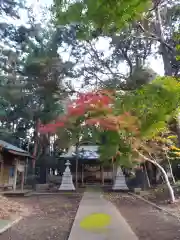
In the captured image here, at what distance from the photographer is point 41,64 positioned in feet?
56.7

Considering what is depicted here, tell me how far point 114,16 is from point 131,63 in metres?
16.7

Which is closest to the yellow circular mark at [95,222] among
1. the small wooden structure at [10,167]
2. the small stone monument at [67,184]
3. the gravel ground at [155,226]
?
the gravel ground at [155,226]

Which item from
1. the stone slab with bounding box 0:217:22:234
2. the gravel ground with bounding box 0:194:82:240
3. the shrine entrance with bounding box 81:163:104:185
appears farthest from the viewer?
the shrine entrance with bounding box 81:163:104:185

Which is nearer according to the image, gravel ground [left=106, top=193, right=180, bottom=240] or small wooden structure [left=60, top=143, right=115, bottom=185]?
gravel ground [left=106, top=193, right=180, bottom=240]

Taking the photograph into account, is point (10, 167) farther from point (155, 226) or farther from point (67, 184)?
point (155, 226)

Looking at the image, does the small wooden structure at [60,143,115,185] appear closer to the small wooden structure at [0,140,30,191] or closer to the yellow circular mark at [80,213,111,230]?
the small wooden structure at [0,140,30,191]

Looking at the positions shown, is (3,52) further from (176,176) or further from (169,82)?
(169,82)

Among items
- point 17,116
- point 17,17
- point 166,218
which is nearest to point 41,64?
point 17,17

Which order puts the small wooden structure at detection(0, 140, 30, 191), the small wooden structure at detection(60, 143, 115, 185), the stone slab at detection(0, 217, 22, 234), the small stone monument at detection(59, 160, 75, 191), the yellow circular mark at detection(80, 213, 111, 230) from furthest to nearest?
the small wooden structure at detection(60, 143, 115, 185) → the small stone monument at detection(59, 160, 75, 191) → the small wooden structure at detection(0, 140, 30, 191) → the yellow circular mark at detection(80, 213, 111, 230) → the stone slab at detection(0, 217, 22, 234)

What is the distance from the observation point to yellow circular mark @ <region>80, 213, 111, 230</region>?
20.8ft

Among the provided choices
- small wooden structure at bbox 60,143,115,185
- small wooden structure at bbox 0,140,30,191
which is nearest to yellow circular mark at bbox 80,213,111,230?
small wooden structure at bbox 0,140,30,191

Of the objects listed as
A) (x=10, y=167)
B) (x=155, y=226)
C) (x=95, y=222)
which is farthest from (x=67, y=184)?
(x=155, y=226)

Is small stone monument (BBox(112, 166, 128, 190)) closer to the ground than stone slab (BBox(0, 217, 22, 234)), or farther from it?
farther from it

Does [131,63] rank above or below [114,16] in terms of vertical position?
above
